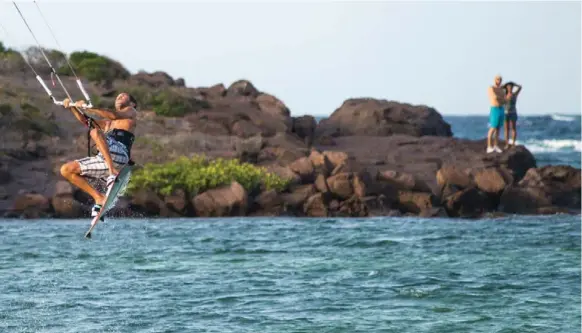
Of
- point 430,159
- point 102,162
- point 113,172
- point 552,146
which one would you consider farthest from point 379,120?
point 552,146

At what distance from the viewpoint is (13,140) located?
41.2m

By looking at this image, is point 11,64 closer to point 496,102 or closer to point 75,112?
point 496,102

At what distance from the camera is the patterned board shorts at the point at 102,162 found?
19.0 m

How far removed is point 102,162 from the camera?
1906 cm

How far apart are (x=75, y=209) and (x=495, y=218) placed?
1208 centimetres

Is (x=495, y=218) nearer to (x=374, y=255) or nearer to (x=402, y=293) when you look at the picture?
(x=374, y=255)

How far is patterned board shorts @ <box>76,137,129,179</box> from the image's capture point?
19047 mm

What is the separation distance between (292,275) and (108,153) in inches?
332

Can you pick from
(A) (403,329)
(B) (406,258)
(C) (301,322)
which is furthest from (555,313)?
(B) (406,258)

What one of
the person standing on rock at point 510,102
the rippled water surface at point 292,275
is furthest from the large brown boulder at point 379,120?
the rippled water surface at point 292,275

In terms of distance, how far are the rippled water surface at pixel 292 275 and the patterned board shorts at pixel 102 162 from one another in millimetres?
3113

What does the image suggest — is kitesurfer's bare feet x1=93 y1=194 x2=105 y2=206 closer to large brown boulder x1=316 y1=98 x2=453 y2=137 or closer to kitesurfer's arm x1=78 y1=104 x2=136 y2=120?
kitesurfer's arm x1=78 y1=104 x2=136 y2=120

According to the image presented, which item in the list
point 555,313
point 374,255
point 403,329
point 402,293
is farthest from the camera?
point 374,255

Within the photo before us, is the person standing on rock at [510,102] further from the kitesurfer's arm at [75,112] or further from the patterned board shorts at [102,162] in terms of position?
A: the kitesurfer's arm at [75,112]
